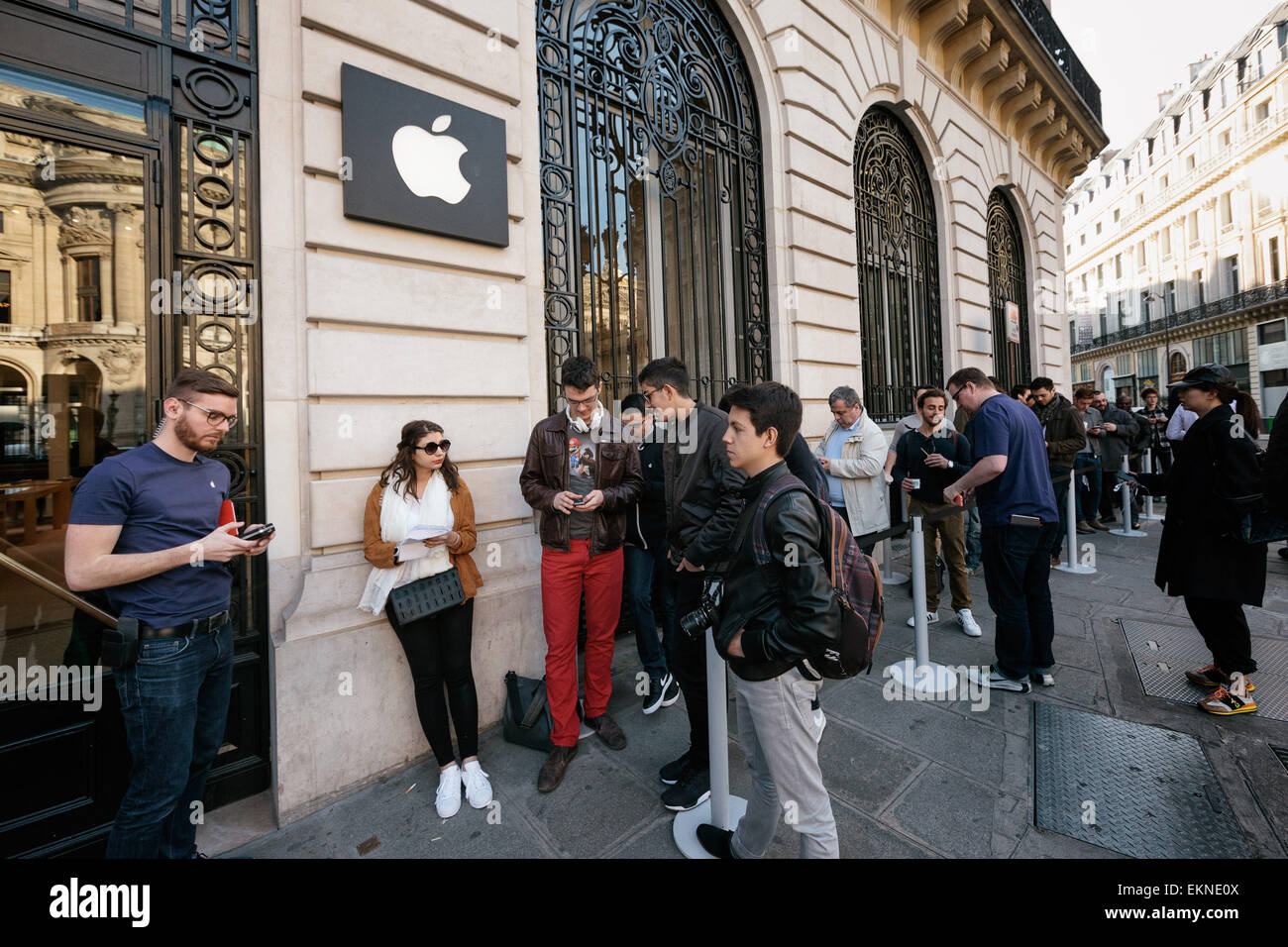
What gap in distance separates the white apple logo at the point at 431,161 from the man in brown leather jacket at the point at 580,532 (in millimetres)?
1469

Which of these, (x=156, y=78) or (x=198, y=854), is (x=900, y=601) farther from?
(x=156, y=78)

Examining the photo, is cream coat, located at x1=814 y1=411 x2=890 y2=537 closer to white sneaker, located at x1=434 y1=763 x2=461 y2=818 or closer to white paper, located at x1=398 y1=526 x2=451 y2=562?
white paper, located at x1=398 y1=526 x2=451 y2=562

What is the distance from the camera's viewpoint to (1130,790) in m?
2.65

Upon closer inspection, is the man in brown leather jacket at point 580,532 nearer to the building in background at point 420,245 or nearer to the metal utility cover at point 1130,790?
the building in background at point 420,245

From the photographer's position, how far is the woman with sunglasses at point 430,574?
2914 millimetres

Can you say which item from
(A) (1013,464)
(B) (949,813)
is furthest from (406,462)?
(A) (1013,464)

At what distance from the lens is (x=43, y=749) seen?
99.0 inches

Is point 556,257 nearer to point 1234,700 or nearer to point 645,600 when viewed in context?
point 645,600

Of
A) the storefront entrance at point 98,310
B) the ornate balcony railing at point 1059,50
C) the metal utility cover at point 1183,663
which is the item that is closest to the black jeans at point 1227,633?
the metal utility cover at point 1183,663

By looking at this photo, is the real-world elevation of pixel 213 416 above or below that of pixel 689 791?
above

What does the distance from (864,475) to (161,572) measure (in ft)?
16.2

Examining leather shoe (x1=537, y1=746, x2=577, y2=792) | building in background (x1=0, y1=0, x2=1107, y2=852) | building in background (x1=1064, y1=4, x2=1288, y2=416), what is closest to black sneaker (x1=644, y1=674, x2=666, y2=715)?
leather shoe (x1=537, y1=746, x2=577, y2=792)

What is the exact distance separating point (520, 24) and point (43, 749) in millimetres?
5341

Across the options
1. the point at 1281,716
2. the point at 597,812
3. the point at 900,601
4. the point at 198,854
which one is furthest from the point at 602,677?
the point at 1281,716
